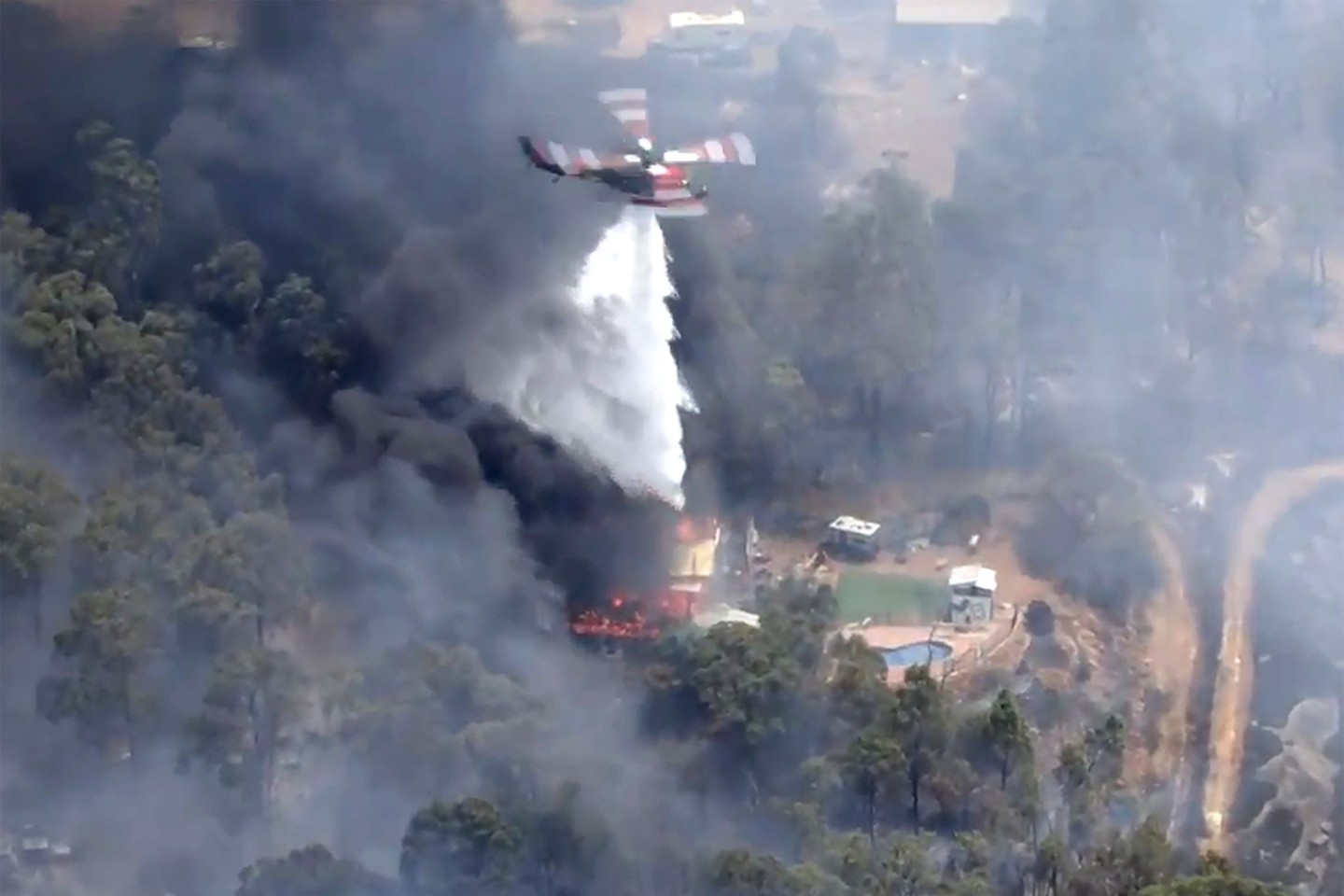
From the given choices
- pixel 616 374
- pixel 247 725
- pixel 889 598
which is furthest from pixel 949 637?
pixel 247 725

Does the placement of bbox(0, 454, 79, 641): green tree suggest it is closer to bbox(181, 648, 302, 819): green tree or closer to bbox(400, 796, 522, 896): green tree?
bbox(181, 648, 302, 819): green tree

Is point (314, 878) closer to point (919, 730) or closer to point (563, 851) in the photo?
point (563, 851)

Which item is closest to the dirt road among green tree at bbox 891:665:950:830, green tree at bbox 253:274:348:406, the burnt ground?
the burnt ground

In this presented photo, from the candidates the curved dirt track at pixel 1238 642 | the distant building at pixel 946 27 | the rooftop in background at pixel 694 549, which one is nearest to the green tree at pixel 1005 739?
the curved dirt track at pixel 1238 642

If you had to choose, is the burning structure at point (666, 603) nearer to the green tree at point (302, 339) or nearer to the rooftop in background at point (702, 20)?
the green tree at point (302, 339)

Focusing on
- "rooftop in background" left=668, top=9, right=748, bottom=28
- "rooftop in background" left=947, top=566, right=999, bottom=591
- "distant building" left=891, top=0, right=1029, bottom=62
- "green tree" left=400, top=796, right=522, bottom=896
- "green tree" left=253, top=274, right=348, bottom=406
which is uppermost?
"rooftop in background" left=668, top=9, right=748, bottom=28

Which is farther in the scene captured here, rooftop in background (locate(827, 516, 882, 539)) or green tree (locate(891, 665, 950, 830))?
rooftop in background (locate(827, 516, 882, 539))
